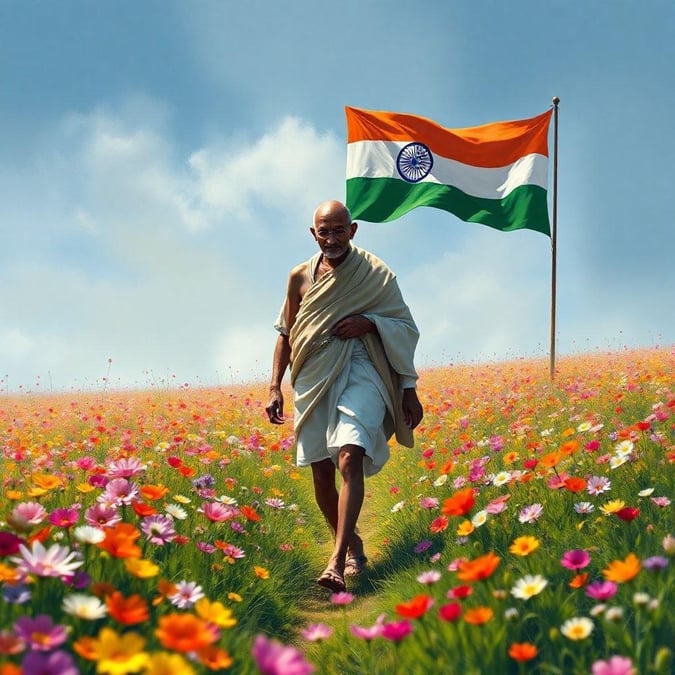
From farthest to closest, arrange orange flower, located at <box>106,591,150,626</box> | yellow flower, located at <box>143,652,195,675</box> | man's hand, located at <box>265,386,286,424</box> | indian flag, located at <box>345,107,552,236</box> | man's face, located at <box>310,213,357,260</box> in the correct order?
indian flag, located at <box>345,107,552,236</box> → man's hand, located at <box>265,386,286,424</box> → man's face, located at <box>310,213,357,260</box> → orange flower, located at <box>106,591,150,626</box> → yellow flower, located at <box>143,652,195,675</box>

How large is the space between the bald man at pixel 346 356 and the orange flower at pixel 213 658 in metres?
2.98

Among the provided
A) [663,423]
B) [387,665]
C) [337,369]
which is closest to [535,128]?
[663,423]

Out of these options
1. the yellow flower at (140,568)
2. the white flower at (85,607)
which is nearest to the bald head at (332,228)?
the yellow flower at (140,568)

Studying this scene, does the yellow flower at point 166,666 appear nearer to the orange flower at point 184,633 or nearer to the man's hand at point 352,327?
the orange flower at point 184,633

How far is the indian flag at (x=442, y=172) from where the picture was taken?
36.4 feet

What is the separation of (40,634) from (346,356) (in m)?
3.40

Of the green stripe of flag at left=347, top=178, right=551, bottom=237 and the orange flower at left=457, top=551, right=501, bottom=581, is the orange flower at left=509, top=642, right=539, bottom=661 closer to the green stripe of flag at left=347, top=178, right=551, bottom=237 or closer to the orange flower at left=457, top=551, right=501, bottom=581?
the orange flower at left=457, top=551, right=501, bottom=581

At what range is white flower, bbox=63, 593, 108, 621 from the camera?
1948 mm

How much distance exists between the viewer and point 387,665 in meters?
2.87

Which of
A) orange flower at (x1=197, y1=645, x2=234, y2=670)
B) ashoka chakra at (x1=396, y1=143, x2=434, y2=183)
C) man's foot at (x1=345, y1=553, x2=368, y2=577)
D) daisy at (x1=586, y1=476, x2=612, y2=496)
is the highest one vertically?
ashoka chakra at (x1=396, y1=143, x2=434, y2=183)

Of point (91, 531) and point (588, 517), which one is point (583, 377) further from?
point (91, 531)

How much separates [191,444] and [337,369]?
2.70m

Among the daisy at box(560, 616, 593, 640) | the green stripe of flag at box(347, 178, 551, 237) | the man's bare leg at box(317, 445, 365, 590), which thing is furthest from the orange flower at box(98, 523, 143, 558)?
the green stripe of flag at box(347, 178, 551, 237)

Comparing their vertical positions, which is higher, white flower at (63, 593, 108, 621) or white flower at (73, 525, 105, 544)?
white flower at (73, 525, 105, 544)
